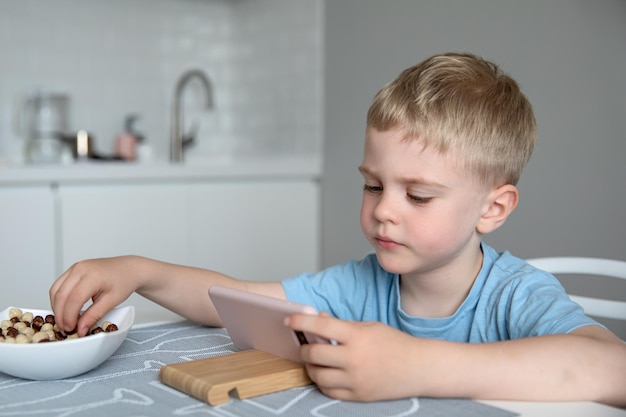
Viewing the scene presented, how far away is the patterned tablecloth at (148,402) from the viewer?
0.77 m

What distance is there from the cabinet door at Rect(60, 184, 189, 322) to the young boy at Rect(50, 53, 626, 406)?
58.2 inches

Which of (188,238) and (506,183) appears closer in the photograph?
(506,183)

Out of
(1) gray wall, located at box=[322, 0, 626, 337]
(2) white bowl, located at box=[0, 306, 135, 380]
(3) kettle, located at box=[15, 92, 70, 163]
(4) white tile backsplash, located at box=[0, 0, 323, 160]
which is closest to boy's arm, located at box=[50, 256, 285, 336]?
(2) white bowl, located at box=[0, 306, 135, 380]

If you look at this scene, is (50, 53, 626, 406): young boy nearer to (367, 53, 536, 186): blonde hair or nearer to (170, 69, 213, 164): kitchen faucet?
(367, 53, 536, 186): blonde hair

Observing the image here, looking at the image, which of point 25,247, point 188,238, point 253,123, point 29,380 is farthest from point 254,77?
point 29,380

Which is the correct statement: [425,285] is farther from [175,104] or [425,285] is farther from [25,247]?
[175,104]

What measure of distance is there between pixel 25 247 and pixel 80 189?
259 millimetres

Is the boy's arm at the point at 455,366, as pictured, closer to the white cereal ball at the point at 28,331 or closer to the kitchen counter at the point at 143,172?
the white cereal ball at the point at 28,331

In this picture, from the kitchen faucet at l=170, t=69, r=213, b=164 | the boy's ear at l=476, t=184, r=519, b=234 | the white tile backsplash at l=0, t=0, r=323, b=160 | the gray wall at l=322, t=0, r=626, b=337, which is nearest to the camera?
the boy's ear at l=476, t=184, r=519, b=234

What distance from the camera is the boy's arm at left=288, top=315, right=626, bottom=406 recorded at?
795mm

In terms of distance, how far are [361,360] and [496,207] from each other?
1.50 ft

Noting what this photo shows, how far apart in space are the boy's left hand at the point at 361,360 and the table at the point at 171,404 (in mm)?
14

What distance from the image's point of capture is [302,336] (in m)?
0.86

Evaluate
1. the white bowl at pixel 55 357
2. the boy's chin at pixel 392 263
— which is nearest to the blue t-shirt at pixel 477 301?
the boy's chin at pixel 392 263
